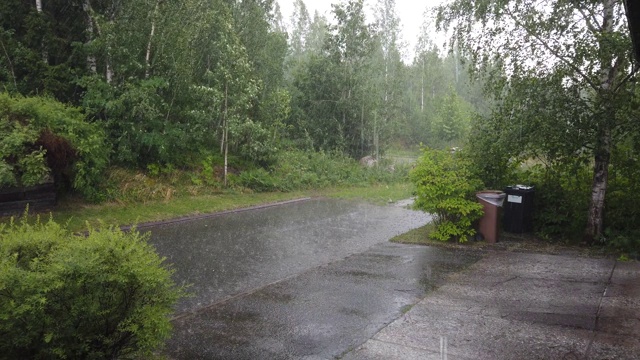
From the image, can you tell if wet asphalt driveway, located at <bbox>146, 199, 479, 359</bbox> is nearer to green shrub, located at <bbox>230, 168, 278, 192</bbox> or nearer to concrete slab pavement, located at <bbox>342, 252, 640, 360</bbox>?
concrete slab pavement, located at <bbox>342, 252, 640, 360</bbox>

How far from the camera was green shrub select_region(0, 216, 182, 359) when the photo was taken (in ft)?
11.0

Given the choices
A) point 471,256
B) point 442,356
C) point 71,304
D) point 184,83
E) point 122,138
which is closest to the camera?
point 71,304

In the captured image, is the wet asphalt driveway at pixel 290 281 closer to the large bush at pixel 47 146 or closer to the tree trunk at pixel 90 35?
the large bush at pixel 47 146

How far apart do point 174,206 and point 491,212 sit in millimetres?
8822

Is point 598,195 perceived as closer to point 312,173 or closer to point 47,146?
point 47,146

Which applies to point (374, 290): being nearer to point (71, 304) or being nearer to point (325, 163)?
point (71, 304)

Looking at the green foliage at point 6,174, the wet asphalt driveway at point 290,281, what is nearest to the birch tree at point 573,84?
the wet asphalt driveway at point 290,281

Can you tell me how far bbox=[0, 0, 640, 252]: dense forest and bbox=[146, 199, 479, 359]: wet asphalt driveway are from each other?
2.87 m

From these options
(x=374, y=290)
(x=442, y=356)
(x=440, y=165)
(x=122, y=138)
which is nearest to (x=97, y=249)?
(x=442, y=356)

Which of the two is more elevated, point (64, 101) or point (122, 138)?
point (64, 101)

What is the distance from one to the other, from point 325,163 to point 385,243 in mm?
13154

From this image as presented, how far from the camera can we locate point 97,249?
3.74 m

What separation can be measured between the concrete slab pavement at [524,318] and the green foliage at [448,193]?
1.96 m

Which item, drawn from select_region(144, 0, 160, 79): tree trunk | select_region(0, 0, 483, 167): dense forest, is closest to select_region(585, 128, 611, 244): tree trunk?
select_region(0, 0, 483, 167): dense forest
